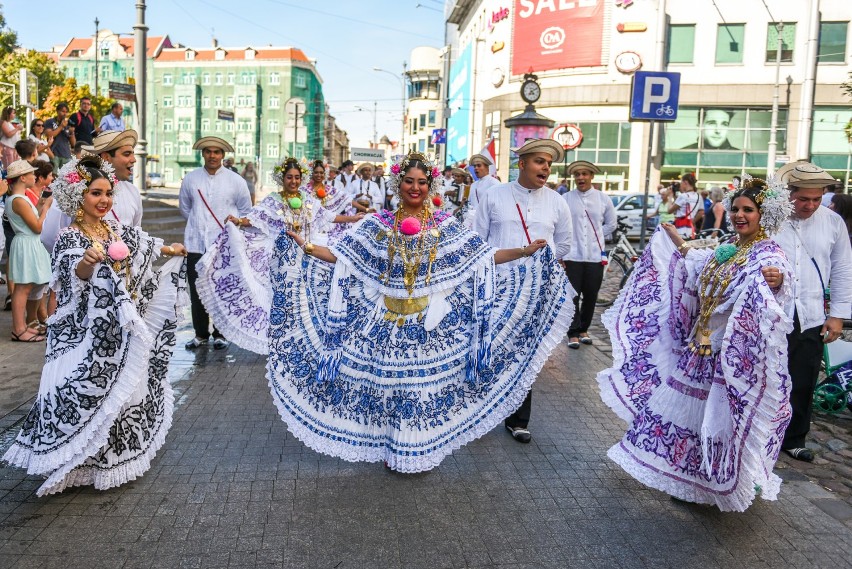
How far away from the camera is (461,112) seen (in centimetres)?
5069

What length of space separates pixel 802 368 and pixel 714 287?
147cm

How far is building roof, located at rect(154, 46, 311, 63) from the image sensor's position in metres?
90.1

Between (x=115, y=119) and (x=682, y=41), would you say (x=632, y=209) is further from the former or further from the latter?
(x=115, y=119)

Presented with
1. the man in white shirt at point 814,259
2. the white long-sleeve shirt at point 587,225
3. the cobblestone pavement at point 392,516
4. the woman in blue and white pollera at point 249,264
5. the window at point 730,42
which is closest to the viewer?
the cobblestone pavement at point 392,516

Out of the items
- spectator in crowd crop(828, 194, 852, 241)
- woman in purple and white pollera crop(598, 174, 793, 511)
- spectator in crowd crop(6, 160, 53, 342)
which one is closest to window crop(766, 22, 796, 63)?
spectator in crowd crop(828, 194, 852, 241)

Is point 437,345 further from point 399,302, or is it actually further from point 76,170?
point 76,170

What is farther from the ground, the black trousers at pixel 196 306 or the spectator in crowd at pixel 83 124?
the spectator in crowd at pixel 83 124

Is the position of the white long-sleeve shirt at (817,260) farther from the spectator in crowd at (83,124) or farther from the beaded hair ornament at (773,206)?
the spectator in crowd at (83,124)

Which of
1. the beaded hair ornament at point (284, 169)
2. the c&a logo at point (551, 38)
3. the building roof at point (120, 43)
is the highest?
the building roof at point (120, 43)

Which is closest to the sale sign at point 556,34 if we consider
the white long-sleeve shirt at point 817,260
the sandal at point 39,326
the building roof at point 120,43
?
the sandal at point 39,326

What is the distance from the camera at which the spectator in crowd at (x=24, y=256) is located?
7594 mm

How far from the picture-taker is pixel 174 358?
7.36m

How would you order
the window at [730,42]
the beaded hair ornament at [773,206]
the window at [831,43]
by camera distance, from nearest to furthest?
the beaded hair ornament at [773,206], the window at [831,43], the window at [730,42]

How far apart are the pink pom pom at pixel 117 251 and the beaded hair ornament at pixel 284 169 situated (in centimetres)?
385
